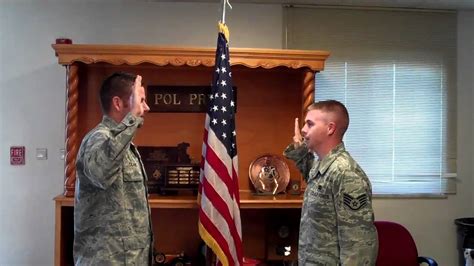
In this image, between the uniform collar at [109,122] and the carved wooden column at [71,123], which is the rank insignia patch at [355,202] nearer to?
the uniform collar at [109,122]

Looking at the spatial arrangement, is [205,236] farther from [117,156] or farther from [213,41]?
[213,41]

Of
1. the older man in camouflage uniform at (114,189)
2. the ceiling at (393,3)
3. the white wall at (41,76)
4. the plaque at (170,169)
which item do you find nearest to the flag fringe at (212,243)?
the plaque at (170,169)

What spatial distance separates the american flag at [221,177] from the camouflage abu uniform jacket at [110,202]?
668 millimetres

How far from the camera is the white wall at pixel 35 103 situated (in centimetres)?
343

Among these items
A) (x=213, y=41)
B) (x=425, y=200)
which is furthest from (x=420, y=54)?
(x=213, y=41)

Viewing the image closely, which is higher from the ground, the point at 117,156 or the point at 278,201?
the point at 117,156

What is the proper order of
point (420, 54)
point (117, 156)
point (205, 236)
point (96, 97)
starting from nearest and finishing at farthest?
point (117, 156) < point (205, 236) < point (96, 97) < point (420, 54)

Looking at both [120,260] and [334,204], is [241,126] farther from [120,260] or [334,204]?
[120,260]

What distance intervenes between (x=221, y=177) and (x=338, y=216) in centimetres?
93

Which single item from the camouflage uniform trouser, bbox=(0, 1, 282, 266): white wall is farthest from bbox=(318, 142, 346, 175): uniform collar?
bbox=(0, 1, 282, 266): white wall

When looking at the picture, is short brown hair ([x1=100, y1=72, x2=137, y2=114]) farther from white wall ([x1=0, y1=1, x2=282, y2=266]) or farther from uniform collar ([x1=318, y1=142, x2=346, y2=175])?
white wall ([x1=0, y1=1, x2=282, y2=266])

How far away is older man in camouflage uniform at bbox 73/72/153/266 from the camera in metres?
1.83

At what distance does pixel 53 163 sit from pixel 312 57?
201cm

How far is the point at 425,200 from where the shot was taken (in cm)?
369
